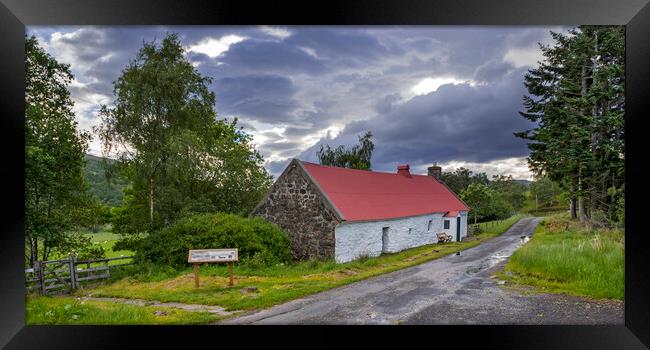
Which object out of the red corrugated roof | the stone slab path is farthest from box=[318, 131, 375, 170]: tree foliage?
the stone slab path

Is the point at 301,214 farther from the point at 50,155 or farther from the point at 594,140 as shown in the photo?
the point at 594,140

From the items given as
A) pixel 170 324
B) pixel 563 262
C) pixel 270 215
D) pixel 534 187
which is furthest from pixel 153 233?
pixel 534 187

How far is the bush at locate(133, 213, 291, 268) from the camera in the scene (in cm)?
660

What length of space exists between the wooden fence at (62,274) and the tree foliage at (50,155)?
1.01 ft

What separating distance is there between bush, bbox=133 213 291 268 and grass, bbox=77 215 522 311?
0.96ft

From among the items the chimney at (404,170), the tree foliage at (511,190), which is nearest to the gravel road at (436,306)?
the tree foliage at (511,190)

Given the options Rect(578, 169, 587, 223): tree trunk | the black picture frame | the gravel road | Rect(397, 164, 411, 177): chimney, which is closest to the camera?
the black picture frame

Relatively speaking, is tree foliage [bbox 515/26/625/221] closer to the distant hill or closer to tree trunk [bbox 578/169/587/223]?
tree trunk [bbox 578/169/587/223]

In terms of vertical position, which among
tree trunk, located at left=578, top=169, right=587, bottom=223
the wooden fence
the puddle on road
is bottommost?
the puddle on road

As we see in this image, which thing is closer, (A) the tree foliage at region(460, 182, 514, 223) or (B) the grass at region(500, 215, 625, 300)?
(B) the grass at region(500, 215, 625, 300)

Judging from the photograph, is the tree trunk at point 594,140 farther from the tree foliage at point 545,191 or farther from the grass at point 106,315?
the grass at point 106,315

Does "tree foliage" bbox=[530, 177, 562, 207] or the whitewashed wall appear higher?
"tree foliage" bbox=[530, 177, 562, 207]

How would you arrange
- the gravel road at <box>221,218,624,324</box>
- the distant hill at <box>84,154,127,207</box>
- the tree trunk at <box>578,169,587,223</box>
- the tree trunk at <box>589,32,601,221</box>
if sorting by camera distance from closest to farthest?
the gravel road at <box>221,218,624,324</box>
the tree trunk at <box>589,32,601,221</box>
the distant hill at <box>84,154,127,207</box>
the tree trunk at <box>578,169,587,223</box>
